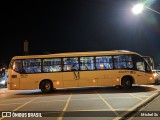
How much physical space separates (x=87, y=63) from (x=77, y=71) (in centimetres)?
100

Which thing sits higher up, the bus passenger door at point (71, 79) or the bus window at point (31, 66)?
the bus window at point (31, 66)

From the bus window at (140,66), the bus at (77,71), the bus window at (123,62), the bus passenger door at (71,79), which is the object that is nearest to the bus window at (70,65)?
the bus at (77,71)

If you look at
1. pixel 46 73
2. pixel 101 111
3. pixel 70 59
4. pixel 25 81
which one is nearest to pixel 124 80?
pixel 70 59

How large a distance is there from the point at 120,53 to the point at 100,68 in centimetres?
193

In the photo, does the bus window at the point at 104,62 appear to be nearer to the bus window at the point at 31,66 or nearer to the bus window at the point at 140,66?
the bus window at the point at 140,66

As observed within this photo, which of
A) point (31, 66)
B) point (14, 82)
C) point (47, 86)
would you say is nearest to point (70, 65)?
point (47, 86)

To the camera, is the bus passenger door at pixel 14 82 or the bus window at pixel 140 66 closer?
the bus passenger door at pixel 14 82

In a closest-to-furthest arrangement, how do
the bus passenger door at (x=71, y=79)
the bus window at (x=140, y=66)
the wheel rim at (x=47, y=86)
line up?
the bus passenger door at (x=71, y=79), the wheel rim at (x=47, y=86), the bus window at (x=140, y=66)

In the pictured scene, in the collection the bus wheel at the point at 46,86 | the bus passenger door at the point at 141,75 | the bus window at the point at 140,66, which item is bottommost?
the bus wheel at the point at 46,86

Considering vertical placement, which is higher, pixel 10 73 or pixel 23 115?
pixel 10 73

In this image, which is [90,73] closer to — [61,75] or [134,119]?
[61,75]

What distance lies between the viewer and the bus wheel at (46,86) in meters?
23.6

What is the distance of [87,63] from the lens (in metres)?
23.7

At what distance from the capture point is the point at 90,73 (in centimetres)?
2342
